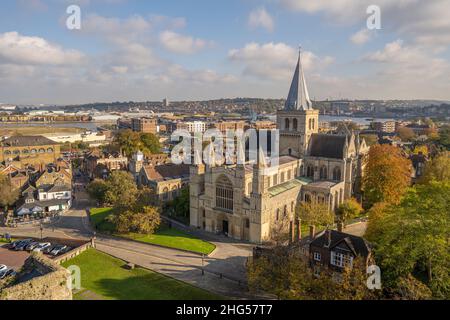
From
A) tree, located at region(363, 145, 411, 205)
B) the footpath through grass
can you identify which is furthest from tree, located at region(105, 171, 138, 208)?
tree, located at region(363, 145, 411, 205)

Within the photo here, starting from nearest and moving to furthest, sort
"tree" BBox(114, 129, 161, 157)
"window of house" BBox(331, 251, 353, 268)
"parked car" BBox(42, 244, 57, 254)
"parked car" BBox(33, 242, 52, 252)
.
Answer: "window of house" BBox(331, 251, 353, 268) → "parked car" BBox(42, 244, 57, 254) → "parked car" BBox(33, 242, 52, 252) → "tree" BBox(114, 129, 161, 157)

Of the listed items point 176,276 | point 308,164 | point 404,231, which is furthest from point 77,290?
point 308,164

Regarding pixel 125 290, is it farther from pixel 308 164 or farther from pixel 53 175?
pixel 53 175

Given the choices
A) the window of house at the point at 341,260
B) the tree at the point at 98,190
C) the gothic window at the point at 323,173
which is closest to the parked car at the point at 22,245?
the tree at the point at 98,190

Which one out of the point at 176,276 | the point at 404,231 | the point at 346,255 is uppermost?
the point at 404,231

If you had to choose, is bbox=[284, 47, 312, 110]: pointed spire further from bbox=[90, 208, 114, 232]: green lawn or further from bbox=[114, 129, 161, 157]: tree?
bbox=[114, 129, 161, 157]: tree
